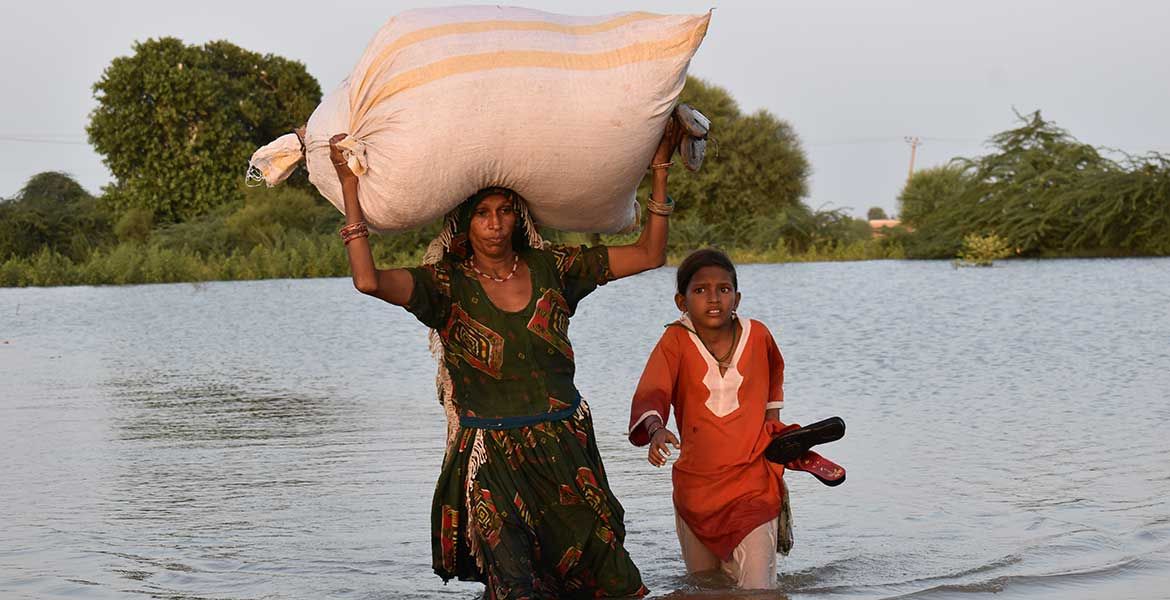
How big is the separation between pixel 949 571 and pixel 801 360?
762 centimetres

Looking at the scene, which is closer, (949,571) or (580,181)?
(580,181)

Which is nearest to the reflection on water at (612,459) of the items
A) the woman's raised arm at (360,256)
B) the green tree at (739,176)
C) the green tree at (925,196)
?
the woman's raised arm at (360,256)

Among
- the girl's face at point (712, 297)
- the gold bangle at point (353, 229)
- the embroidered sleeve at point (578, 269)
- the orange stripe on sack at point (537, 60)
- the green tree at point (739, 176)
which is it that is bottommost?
the girl's face at point (712, 297)

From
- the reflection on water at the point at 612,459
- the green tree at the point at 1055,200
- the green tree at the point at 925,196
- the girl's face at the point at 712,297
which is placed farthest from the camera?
the green tree at the point at 925,196

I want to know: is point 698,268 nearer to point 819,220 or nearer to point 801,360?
point 801,360

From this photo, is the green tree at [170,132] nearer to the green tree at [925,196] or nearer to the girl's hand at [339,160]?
the green tree at [925,196]

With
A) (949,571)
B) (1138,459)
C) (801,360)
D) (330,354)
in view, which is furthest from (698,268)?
(330,354)

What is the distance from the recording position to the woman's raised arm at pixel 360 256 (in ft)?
13.2

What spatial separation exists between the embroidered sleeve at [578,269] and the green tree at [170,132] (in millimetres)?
39938

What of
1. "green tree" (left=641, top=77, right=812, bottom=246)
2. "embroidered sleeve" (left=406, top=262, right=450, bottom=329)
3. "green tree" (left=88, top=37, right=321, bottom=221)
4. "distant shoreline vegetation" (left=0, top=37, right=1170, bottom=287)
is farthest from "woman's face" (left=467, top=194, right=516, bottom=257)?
"green tree" (left=88, top=37, right=321, bottom=221)

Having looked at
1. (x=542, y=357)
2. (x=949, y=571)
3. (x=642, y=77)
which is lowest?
(x=949, y=571)

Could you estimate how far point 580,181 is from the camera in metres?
4.24

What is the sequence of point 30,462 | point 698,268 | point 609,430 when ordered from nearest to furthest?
point 698,268, point 30,462, point 609,430

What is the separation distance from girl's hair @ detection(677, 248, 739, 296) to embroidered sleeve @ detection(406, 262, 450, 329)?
0.88 metres
